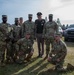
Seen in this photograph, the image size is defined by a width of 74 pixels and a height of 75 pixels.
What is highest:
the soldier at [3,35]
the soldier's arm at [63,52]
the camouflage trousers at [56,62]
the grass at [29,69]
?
the soldier at [3,35]

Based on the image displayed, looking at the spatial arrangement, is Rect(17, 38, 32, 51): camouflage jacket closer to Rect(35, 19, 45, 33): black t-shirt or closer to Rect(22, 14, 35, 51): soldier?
Rect(22, 14, 35, 51): soldier

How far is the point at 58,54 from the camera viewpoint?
423 inches

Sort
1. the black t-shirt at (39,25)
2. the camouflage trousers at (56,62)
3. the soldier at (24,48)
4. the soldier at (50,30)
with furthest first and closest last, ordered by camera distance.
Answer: the black t-shirt at (39,25) < the soldier at (50,30) < the soldier at (24,48) < the camouflage trousers at (56,62)

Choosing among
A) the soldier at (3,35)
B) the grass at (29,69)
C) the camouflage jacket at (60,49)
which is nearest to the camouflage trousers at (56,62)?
the camouflage jacket at (60,49)

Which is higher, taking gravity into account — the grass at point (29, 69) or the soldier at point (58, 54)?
the soldier at point (58, 54)

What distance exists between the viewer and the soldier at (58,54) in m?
10.5

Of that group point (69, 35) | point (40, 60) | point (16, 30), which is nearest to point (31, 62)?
point (40, 60)

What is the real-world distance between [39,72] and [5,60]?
2.43 m

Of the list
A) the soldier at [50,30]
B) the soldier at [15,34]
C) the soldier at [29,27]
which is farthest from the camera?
the soldier at [29,27]

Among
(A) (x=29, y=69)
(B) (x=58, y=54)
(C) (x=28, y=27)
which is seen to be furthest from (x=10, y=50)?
(B) (x=58, y=54)

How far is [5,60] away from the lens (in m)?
12.2

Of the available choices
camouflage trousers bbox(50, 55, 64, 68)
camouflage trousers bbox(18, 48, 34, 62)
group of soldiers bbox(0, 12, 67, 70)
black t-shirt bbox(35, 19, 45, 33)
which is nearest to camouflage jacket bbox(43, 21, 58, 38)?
group of soldiers bbox(0, 12, 67, 70)

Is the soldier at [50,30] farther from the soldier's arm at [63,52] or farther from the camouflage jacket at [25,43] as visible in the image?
the soldier's arm at [63,52]

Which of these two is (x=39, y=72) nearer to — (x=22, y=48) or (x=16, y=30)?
(x=22, y=48)
